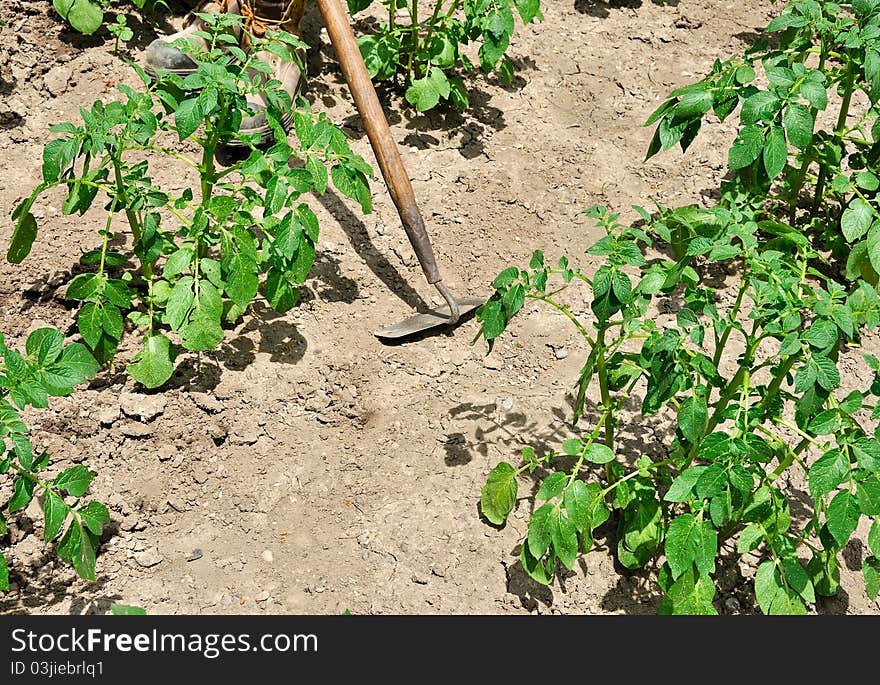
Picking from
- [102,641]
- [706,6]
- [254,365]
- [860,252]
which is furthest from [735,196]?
[102,641]

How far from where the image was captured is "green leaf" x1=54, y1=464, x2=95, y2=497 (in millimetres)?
2238

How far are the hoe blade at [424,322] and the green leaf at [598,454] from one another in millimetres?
915

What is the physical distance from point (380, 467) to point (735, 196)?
1.34 metres

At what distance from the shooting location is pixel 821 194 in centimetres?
339

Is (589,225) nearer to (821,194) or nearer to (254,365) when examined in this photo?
(821,194)

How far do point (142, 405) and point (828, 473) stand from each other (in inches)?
71.5

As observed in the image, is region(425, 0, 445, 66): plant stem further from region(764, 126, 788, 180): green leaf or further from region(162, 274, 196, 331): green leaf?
region(764, 126, 788, 180): green leaf

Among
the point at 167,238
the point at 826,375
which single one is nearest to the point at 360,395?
the point at 167,238

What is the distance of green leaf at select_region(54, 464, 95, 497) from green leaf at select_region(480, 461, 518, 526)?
99cm

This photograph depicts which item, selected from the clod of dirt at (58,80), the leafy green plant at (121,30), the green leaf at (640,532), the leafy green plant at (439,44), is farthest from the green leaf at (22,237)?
the green leaf at (640,532)

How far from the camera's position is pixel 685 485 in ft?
6.84

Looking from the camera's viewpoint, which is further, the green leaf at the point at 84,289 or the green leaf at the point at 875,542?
the green leaf at the point at 84,289

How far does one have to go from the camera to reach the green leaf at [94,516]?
228 centimetres

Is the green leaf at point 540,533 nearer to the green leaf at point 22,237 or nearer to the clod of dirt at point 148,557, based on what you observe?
the clod of dirt at point 148,557
